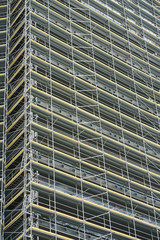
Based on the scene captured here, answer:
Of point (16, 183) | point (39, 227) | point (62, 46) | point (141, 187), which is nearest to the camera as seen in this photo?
point (39, 227)

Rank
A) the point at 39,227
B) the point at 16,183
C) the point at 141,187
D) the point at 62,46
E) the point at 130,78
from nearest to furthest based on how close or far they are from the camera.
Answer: the point at 39,227
the point at 16,183
the point at 141,187
the point at 62,46
the point at 130,78

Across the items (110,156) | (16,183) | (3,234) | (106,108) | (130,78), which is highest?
(130,78)

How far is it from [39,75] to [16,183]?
23.6ft

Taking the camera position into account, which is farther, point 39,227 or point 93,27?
point 93,27

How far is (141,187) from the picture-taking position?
→ 3925 cm

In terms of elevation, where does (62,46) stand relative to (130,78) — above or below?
below

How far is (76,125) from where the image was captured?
37.8m

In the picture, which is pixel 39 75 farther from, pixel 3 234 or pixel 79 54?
pixel 3 234

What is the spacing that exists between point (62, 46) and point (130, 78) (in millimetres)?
6598

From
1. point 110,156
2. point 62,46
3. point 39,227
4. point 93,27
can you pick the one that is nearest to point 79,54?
point 62,46

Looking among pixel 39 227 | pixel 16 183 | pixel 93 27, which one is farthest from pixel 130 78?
pixel 39 227

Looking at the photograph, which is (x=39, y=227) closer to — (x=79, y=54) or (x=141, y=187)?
(x=141, y=187)

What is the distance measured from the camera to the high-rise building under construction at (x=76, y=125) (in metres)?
34.4

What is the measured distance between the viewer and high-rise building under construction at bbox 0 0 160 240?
113 feet
